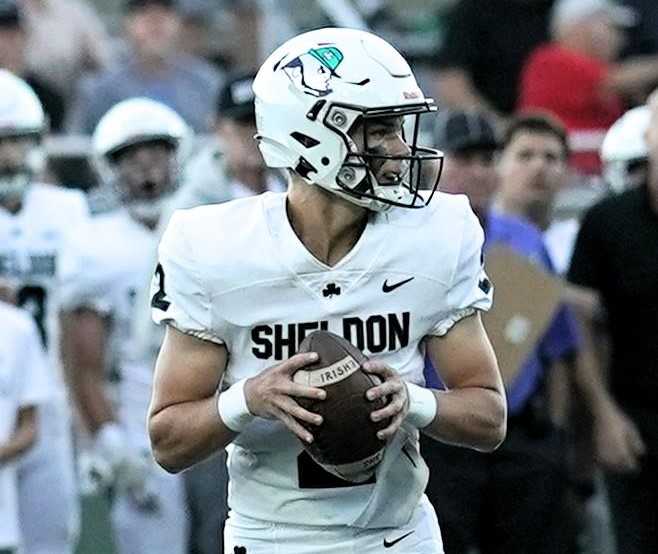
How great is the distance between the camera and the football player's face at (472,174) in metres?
7.57

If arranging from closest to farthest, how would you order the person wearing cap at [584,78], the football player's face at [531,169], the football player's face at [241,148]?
the football player's face at [531,169]
the football player's face at [241,148]
the person wearing cap at [584,78]

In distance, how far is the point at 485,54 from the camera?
1020cm

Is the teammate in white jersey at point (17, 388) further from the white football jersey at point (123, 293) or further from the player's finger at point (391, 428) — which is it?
the player's finger at point (391, 428)

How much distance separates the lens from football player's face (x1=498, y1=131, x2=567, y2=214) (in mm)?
7844

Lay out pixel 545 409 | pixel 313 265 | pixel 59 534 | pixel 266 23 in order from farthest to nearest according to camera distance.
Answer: pixel 266 23 → pixel 59 534 → pixel 545 409 → pixel 313 265

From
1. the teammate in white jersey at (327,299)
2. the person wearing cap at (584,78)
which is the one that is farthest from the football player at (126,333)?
the teammate in white jersey at (327,299)

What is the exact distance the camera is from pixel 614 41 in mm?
10094

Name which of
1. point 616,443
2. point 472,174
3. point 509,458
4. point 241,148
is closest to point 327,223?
point 509,458

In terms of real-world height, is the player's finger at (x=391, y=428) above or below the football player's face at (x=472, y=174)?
below

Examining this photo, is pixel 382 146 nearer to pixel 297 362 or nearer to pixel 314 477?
pixel 297 362

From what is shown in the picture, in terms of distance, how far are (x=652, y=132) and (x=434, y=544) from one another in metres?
3.53

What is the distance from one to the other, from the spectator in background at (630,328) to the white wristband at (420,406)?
3480 mm

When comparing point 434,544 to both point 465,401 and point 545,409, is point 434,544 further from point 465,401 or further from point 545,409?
point 545,409

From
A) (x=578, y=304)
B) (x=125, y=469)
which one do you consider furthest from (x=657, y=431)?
(x=125, y=469)
